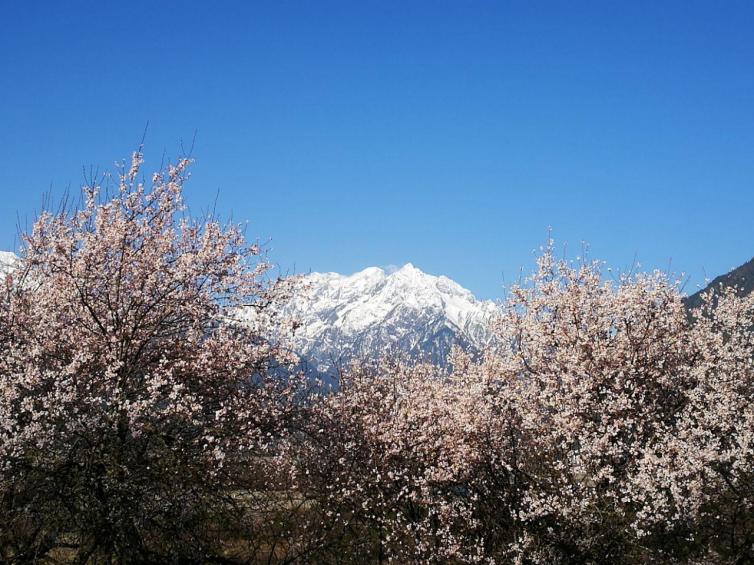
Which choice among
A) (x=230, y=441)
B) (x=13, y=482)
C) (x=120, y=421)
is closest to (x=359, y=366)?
A: (x=230, y=441)

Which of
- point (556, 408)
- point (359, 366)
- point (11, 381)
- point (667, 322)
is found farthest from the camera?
point (359, 366)

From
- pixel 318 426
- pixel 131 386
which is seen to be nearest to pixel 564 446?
pixel 318 426

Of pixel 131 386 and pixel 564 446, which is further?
pixel 564 446

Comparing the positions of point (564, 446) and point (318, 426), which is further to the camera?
point (318, 426)

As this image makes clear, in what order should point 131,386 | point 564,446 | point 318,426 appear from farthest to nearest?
point 318,426 → point 564,446 → point 131,386

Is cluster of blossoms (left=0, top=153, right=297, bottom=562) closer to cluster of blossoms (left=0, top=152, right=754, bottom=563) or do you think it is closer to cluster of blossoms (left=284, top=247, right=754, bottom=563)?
cluster of blossoms (left=0, top=152, right=754, bottom=563)

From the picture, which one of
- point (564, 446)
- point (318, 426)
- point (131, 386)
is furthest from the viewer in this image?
point (318, 426)

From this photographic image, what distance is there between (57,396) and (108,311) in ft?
11.1

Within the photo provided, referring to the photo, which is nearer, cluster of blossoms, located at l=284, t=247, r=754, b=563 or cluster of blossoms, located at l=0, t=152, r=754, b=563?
cluster of blossoms, located at l=0, t=152, r=754, b=563

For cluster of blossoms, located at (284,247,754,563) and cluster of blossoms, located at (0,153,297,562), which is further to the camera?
cluster of blossoms, located at (284,247,754,563)

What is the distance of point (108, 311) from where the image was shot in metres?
13.6

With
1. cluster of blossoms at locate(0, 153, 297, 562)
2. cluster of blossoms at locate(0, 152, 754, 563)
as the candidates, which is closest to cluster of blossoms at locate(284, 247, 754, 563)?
cluster of blossoms at locate(0, 152, 754, 563)

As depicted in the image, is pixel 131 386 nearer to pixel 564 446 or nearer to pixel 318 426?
pixel 318 426

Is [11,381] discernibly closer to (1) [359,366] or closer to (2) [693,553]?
(2) [693,553]
